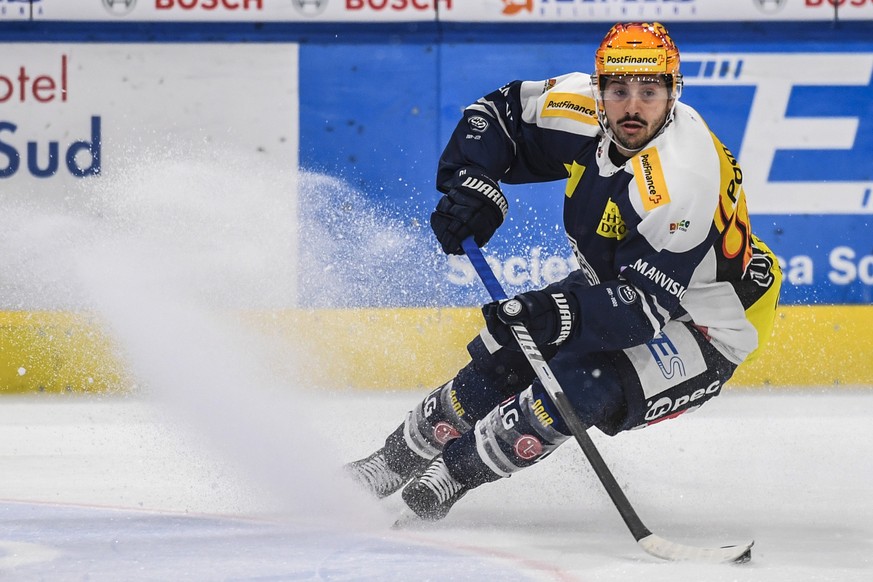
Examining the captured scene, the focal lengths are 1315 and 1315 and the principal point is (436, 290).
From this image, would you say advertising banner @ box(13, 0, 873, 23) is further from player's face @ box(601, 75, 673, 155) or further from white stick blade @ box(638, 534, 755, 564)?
white stick blade @ box(638, 534, 755, 564)

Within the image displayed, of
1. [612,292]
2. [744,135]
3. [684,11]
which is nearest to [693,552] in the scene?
[612,292]

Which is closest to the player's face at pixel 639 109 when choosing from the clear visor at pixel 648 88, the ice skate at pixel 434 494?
the clear visor at pixel 648 88

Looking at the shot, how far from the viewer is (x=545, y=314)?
9.16 feet

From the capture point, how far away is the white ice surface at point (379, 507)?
2.62 m

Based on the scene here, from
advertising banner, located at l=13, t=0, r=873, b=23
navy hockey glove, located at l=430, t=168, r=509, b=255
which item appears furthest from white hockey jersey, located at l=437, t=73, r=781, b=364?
advertising banner, located at l=13, t=0, r=873, b=23

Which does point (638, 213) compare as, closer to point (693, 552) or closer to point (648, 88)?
point (648, 88)

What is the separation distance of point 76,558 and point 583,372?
1152 millimetres

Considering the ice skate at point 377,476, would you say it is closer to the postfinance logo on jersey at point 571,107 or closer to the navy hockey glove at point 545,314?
the navy hockey glove at point 545,314

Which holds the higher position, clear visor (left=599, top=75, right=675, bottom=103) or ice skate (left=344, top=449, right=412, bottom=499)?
clear visor (left=599, top=75, right=675, bottom=103)

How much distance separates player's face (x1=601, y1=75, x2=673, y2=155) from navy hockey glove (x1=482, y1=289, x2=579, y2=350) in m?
0.40

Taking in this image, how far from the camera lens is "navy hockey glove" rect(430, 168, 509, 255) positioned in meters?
3.19

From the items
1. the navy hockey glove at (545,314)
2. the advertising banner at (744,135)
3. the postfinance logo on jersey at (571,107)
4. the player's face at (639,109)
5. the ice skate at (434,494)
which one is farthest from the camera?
the advertising banner at (744,135)

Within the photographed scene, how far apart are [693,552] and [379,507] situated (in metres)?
0.82

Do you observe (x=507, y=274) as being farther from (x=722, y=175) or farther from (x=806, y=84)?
(x=722, y=175)
